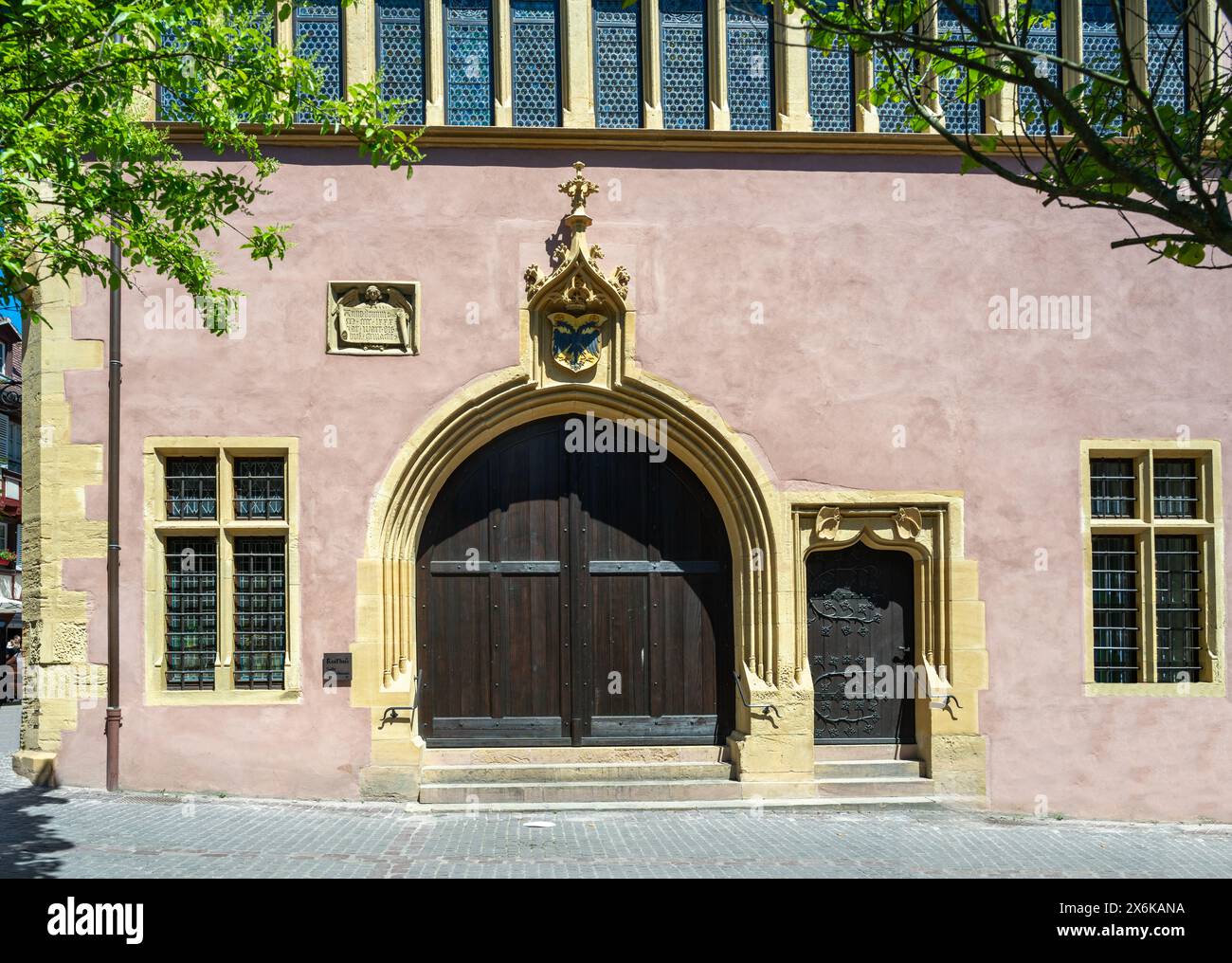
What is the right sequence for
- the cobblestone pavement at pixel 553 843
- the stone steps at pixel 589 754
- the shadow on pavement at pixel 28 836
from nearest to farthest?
1. the shadow on pavement at pixel 28 836
2. the cobblestone pavement at pixel 553 843
3. the stone steps at pixel 589 754

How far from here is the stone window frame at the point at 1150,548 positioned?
9938 mm

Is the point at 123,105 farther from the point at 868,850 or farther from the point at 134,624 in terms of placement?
the point at 868,850

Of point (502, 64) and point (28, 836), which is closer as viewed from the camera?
point (28, 836)

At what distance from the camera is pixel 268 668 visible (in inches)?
378

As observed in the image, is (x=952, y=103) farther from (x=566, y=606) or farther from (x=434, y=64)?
(x=566, y=606)

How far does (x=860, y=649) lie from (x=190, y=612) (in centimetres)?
556

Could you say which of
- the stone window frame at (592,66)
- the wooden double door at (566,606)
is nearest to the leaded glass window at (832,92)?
the stone window frame at (592,66)

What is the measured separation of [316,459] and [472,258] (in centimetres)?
207

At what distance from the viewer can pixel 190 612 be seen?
964 cm

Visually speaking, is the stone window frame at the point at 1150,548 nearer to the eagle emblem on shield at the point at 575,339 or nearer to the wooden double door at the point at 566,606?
the wooden double door at the point at 566,606

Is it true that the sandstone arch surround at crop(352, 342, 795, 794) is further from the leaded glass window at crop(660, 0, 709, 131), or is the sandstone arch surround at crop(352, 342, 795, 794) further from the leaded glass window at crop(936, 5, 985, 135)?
the leaded glass window at crop(936, 5, 985, 135)

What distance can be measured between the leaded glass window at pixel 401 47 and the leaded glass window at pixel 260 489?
10.4 feet

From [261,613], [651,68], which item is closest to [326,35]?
[651,68]

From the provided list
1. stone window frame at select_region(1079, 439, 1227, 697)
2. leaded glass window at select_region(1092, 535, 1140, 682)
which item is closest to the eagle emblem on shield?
stone window frame at select_region(1079, 439, 1227, 697)
